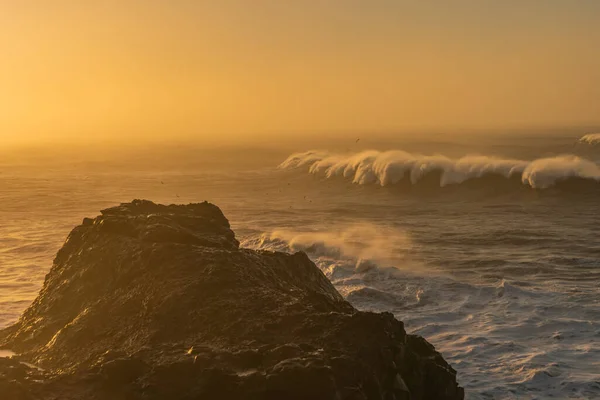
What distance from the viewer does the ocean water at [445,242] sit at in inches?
470

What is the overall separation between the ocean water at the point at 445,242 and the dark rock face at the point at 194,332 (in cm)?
310

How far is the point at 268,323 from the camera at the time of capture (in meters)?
8.12

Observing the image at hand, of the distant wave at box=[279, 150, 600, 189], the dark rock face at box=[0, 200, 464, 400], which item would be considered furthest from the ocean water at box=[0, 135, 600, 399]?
the dark rock face at box=[0, 200, 464, 400]

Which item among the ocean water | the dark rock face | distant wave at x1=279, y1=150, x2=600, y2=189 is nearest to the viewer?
the dark rock face

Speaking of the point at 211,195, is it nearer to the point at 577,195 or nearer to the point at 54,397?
the point at 577,195

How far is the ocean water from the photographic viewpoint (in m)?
11.9

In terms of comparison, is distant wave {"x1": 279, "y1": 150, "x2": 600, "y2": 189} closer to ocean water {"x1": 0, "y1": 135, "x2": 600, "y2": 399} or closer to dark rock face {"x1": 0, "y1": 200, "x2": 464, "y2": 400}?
ocean water {"x1": 0, "y1": 135, "x2": 600, "y2": 399}

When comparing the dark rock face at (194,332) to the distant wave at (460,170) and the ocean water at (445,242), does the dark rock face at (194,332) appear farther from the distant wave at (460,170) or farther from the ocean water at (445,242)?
the distant wave at (460,170)

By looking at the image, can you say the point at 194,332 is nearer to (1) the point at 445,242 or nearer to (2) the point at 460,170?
(1) the point at 445,242

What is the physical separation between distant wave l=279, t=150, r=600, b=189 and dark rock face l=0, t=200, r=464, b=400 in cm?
2688

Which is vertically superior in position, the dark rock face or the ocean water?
A: the dark rock face

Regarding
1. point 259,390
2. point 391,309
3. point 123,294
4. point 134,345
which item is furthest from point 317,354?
point 391,309

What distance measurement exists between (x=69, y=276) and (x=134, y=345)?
417cm

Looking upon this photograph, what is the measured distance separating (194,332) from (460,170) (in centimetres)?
3430
